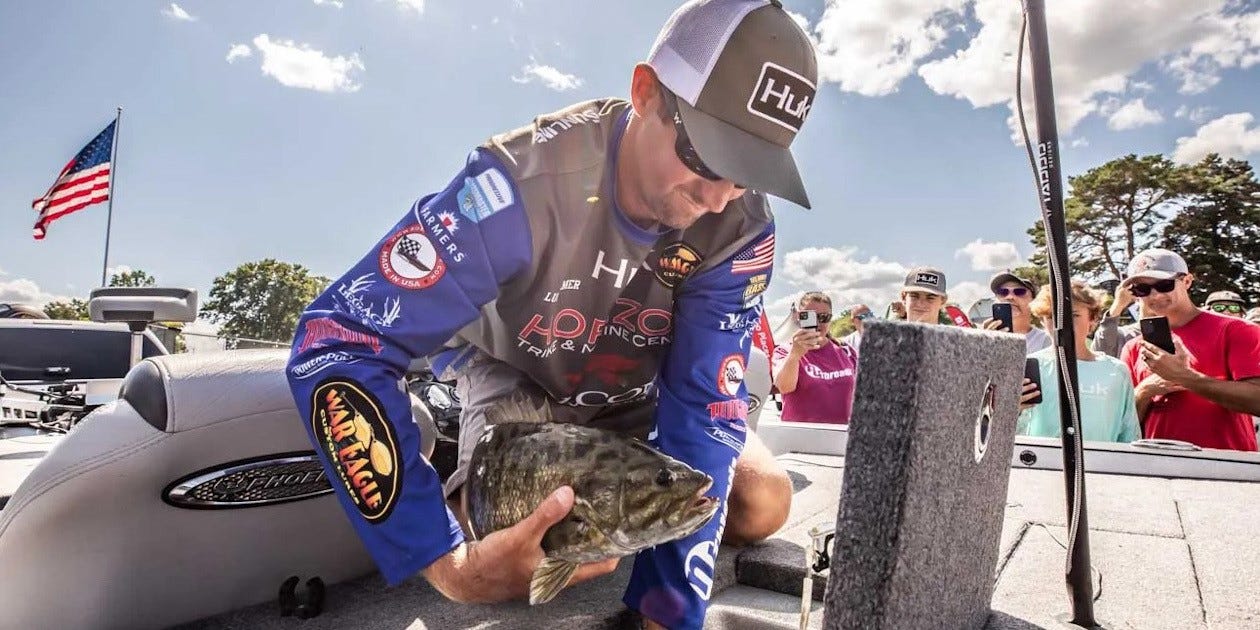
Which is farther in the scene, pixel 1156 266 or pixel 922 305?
pixel 922 305

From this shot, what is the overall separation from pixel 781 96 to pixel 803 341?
368cm


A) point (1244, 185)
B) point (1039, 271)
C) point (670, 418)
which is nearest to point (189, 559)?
point (670, 418)

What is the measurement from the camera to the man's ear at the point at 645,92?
1.68m

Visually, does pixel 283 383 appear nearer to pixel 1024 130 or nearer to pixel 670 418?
pixel 670 418

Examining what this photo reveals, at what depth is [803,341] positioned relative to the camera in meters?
5.12

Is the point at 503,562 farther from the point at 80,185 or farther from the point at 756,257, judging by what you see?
the point at 80,185

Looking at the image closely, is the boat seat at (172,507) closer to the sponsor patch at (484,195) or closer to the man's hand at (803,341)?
the sponsor patch at (484,195)

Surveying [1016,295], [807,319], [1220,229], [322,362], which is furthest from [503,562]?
[1220,229]

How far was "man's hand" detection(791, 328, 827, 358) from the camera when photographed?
512cm

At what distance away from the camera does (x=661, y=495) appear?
1.24 metres

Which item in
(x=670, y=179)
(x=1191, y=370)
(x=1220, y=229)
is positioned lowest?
(x=670, y=179)

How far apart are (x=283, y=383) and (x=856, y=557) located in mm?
1552

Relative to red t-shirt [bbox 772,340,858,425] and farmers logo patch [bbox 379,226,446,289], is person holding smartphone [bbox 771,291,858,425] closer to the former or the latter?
red t-shirt [bbox 772,340,858,425]


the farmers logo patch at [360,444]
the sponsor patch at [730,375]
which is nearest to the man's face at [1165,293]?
the sponsor patch at [730,375]
